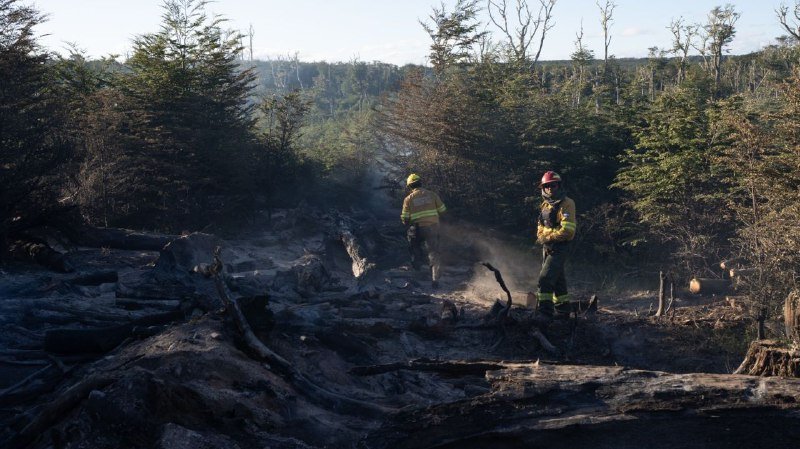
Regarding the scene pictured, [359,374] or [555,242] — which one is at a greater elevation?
[555,242]

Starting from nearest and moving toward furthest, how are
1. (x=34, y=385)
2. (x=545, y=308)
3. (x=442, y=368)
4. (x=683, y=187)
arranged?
(x=34, y=385)
(x=442, y=368)
(x=545, y=308)
(x=683, y=187)

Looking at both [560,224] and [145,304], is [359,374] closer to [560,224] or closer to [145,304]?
[145,304]

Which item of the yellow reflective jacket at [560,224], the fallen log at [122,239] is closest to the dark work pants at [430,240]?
the yellow reflective jacket at [560,224]

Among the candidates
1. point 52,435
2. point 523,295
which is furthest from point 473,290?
point 52,435

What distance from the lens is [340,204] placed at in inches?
732

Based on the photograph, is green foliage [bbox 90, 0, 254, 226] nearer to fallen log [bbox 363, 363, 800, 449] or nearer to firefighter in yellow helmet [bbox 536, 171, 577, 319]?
firefighter in yellow helmet [bbox 536, 171, 577, 319]

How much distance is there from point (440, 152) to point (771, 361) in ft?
35.3

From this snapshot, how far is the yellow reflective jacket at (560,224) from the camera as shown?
945 cm

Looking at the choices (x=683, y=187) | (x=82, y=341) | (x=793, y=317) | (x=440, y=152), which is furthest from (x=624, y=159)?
(x=82, y=341)

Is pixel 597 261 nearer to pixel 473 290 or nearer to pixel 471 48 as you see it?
pixel 473 290

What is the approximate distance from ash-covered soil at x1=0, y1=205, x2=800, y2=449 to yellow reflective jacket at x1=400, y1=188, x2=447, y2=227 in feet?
5.50

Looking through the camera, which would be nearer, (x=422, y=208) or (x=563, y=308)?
(x=563, y=308)

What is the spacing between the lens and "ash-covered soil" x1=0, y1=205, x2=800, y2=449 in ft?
15.0

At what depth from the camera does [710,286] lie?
11.3 meters
